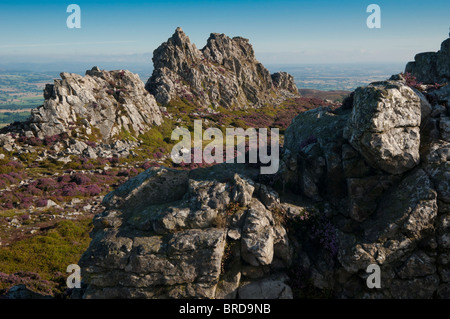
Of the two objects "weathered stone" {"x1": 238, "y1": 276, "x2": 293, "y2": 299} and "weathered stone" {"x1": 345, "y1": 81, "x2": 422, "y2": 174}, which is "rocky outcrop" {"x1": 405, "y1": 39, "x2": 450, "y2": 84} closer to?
"weathered stone" {"x1": 345, "y1": 81, "x2": 422, "y2": 174}

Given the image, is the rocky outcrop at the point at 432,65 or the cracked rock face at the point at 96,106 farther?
the cracked rock face at the point at 96,106

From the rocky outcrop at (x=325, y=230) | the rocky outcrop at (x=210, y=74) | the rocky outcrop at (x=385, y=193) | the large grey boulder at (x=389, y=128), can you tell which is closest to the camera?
the rocky outcrop at (x=385, y=193)

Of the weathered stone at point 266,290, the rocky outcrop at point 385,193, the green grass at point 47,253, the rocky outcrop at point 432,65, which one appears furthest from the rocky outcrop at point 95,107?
the rocky outcrop at point 432,65

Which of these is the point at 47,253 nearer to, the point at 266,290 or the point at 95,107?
the point at 266,290

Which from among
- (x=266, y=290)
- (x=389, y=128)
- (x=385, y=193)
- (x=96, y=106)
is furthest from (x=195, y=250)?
(x=96, y=106)

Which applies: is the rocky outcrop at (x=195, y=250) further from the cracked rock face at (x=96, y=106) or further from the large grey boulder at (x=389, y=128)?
the cracked rock face at (x=96, y=106)

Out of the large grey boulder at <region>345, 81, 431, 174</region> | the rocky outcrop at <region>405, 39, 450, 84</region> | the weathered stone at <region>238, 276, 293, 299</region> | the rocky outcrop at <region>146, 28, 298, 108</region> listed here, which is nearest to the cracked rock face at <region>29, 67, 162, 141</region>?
the rocky outcrop at <region>146, 28, 298, 108</region>

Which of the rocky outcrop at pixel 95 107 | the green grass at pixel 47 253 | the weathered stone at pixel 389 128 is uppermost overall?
the rocky outcrop at pixel 95 107
